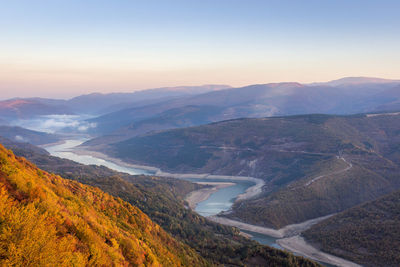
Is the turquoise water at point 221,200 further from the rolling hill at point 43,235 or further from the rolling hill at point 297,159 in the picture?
the rolling hill at point 43,235

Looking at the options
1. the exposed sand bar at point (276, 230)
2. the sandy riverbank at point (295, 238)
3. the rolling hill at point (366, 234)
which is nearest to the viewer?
the rolling hill at point (366, 234)

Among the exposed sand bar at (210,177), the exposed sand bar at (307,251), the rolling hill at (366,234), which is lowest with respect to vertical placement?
the exposed sand bar at (210,177)

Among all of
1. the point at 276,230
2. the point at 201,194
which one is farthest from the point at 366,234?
the point at 201,194

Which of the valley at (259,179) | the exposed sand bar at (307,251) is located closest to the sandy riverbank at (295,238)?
the exposed sand bar at (307,251)

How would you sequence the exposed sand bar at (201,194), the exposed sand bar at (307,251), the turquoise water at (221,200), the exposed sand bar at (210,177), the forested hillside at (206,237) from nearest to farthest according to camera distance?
the forested hillside at (206,237)
the exposed sand bar at (307,251)
the turquoise water at (221,200)
the exposed sand bar at (201,194)
the exposed sand bar at (210,177)

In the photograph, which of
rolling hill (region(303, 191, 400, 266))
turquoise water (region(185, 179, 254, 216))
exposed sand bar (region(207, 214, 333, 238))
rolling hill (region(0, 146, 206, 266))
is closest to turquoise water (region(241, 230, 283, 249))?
exposed sand bar (region(207, 214, 333, 238))

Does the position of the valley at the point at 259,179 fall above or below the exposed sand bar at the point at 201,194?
above

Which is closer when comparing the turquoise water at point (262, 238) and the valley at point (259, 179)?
the valley at point (259, 179)
